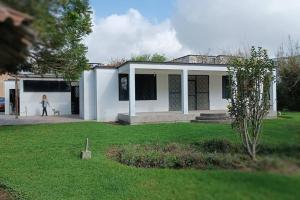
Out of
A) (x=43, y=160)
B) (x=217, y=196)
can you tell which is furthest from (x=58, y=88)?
(x=217, y=196)

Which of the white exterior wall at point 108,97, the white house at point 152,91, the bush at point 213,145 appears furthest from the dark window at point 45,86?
the bush at point 213,145

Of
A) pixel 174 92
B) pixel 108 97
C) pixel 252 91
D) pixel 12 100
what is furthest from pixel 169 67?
pixel 12 100

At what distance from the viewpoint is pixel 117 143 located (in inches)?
605

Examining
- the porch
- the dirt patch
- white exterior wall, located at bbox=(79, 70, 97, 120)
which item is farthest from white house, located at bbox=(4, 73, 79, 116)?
the dirt patch

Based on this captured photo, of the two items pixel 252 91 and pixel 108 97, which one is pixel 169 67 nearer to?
pixel 108 97

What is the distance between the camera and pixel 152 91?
92.4ft

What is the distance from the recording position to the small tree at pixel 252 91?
1065 centimetres

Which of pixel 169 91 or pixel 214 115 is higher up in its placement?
pixel 169 91

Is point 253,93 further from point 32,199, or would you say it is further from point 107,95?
point 107,95

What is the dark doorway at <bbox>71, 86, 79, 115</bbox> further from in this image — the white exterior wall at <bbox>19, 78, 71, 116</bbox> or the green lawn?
the green lawn

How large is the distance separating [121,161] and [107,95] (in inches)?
568

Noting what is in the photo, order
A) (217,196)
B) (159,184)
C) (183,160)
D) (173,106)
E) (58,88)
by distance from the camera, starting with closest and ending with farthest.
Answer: (217,196) < (159,184) < (183,160) < (173,106) < (58,88)

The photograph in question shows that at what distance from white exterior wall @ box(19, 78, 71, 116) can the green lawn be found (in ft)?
40.6

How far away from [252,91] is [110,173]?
421 cm
